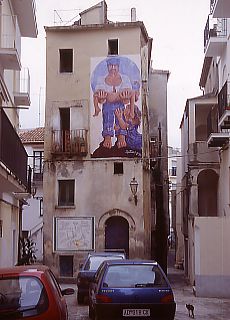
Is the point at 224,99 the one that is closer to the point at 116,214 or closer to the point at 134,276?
the point at 134,276

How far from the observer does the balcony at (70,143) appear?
100 ft

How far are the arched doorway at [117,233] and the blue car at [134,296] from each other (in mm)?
17540

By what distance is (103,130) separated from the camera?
30.8m

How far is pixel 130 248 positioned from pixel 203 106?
24.4 feet

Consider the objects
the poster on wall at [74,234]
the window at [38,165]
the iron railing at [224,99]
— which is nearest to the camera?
the iron railing at [224,99]

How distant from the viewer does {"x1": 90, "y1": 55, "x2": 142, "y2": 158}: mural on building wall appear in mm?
30656

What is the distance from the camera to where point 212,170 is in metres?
27.7

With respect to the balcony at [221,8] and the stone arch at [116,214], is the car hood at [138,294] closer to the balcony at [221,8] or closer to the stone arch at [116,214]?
the balcony at [221,8]

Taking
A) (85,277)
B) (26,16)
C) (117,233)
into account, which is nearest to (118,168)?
(117,233)

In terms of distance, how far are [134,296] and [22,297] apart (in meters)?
4.31

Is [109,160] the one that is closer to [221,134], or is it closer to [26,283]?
[221,134]

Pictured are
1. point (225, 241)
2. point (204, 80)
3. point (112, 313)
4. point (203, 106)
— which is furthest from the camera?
point (204, 80)

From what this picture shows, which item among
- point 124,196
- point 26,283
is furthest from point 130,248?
point 26,283

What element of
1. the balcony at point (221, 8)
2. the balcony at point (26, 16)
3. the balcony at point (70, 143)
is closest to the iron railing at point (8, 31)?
the balcony at point (26, 16)
